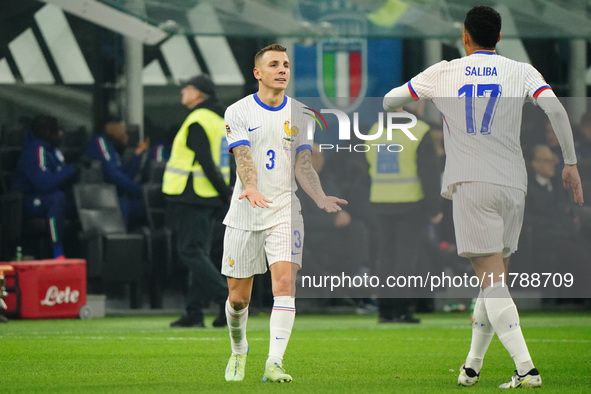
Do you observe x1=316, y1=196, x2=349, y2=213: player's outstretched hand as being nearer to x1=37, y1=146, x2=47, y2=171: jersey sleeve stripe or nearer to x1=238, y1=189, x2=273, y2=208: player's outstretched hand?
x1=238, y1=189, x2=273, y2=208: player's outstretched hand

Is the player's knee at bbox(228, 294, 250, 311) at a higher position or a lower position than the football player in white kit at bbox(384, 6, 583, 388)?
lower

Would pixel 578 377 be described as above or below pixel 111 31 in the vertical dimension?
below

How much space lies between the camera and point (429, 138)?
37.4ft

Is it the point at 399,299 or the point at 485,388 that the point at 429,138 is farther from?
the point at 485,388

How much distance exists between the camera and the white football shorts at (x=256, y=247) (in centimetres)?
682

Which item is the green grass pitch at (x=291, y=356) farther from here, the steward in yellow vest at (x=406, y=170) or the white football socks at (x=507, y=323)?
the steward in yellow vest at (x=406, y=170)

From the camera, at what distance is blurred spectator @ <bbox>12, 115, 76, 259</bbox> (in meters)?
13.4

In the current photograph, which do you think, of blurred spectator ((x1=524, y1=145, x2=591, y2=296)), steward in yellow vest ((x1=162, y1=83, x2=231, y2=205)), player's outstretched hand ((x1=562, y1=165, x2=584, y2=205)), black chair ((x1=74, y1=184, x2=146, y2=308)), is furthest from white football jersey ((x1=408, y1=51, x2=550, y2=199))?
A: black chair ((x1=74, y1=184, x2=146, y2=308))

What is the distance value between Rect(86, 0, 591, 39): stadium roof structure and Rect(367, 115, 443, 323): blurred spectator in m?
2.04

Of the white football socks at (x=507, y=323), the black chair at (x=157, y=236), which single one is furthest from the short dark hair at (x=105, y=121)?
the white football socks at (x=507, y=323)

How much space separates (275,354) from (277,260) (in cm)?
49

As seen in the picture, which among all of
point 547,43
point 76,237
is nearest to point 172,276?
point 76,237

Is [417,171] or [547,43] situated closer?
[417,171]

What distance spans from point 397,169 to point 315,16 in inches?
105
